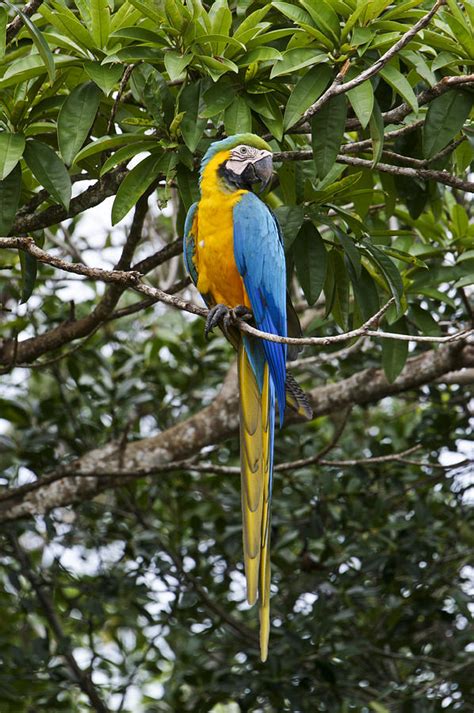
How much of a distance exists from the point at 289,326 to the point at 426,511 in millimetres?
1236

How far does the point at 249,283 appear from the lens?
7.91 feet

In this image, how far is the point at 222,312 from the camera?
7.59 feet

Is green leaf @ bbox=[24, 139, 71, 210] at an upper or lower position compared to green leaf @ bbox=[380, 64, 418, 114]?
lower

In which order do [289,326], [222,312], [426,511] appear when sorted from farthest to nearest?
[426,511]
[289,326]
[222,312]

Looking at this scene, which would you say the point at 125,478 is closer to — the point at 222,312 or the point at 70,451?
the point at 70,451

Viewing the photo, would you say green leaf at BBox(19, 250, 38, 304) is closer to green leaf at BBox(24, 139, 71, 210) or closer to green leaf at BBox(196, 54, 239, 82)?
green leaf at BBox(24, 139, 71, 210)

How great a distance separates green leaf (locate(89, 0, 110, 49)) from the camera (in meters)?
2.12

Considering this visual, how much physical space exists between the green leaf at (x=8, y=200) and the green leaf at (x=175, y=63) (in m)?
0.46

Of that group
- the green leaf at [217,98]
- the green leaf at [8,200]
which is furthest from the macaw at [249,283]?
the green leaf at [8,200]

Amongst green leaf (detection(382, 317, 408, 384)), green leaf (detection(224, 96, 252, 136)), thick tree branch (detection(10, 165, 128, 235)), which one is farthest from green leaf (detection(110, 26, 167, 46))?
green leaf (detection(382, 317, 408, 384))

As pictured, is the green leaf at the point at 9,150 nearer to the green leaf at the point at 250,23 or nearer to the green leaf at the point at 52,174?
the green leaf at the point at 52,174

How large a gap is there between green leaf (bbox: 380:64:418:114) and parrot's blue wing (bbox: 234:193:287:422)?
0.45 m

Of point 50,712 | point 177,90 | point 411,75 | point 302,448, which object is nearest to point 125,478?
point 302,448

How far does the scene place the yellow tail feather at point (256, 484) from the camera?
2207 millimetres
